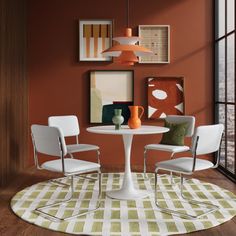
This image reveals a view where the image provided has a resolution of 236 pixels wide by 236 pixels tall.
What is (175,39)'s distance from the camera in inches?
231

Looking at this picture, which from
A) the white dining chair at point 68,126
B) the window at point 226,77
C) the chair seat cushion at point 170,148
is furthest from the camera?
the window at point 226,77

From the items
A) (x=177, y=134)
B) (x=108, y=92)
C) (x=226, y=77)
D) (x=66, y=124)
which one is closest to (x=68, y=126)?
(x=66, y=124)

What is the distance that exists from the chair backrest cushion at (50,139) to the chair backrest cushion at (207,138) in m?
1.19

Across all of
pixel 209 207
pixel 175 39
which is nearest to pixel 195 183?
pixel 209 207

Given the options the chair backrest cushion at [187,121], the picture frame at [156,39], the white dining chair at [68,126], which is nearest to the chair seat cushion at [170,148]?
the chair backrest cushion at [187,121]

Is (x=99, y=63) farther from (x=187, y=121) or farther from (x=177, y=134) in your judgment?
(x=177, y=134)

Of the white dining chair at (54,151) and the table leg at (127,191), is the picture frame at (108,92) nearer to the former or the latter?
the table leg at (127,191)

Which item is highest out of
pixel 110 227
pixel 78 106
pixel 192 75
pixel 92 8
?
pixel 92 8

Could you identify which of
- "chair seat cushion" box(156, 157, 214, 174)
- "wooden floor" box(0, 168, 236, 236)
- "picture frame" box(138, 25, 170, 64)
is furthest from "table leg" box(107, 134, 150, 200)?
"picture frame" box(138, 25, 170, 64)

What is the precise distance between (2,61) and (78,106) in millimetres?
1613

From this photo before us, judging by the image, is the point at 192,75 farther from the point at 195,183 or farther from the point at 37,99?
the point at 37,99

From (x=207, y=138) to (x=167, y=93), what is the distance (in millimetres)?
2420

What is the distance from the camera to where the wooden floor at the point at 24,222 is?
3.07m

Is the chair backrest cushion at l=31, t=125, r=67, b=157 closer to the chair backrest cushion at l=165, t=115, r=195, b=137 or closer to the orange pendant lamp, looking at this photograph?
the orange pendant lamp
